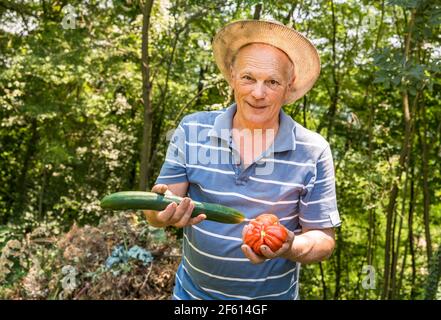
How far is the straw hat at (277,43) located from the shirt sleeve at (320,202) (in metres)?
0.38

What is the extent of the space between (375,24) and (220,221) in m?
6.96

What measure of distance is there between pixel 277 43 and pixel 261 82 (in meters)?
0.19

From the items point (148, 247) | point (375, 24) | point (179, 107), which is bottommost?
point (148, 247)

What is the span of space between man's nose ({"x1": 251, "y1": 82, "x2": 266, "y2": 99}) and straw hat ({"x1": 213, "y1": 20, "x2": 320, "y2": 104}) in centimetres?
20

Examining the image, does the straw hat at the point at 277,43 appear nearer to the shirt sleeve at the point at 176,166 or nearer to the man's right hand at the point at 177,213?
the shirt sleeve at the point at 176,166

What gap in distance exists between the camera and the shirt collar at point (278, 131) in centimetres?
233

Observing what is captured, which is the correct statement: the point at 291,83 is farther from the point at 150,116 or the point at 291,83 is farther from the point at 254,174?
the point at 150,116

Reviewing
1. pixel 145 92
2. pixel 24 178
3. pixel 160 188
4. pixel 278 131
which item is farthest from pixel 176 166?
pixel 24 178

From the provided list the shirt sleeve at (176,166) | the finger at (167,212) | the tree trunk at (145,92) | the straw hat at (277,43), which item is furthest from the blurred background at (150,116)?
the finger at (167,212)

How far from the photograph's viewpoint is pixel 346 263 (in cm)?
1120

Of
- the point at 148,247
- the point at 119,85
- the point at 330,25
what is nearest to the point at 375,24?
the point at 330,25

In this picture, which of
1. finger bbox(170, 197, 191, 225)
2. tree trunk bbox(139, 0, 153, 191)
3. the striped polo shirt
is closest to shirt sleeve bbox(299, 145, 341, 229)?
the striped polo shirt

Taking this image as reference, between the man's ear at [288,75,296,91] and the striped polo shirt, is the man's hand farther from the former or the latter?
the man's ear at [288,75,296,91]
